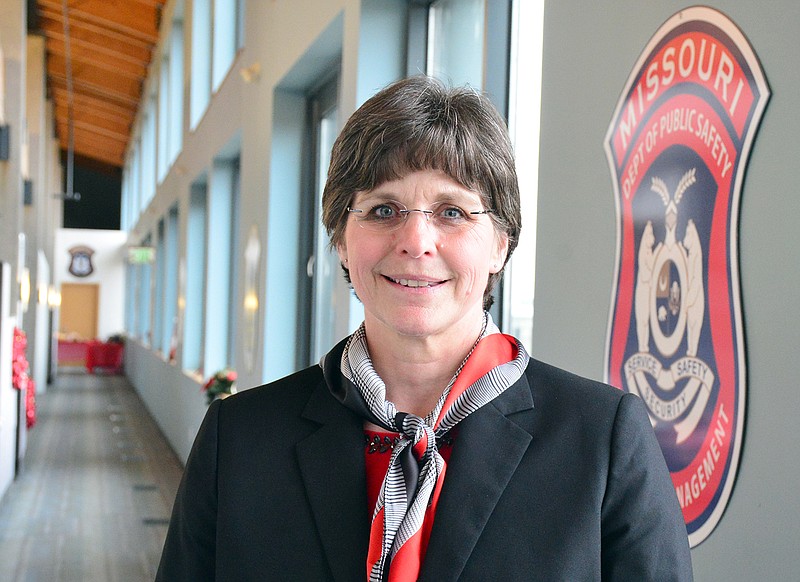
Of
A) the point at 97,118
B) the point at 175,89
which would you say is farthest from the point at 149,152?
the point at 175,89

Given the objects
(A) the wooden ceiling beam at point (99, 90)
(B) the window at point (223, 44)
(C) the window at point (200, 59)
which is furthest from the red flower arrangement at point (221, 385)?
(A) the wooden ceiling beam at point (99, 90)

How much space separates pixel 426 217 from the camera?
3.93ft

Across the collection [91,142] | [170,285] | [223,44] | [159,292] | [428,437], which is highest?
[91,142]

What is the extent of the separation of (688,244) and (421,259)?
0.59m

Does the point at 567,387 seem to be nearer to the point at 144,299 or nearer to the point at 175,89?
the point at 175,89

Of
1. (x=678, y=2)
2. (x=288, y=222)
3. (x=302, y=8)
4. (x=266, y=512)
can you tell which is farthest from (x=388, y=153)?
(x=288, y=222)

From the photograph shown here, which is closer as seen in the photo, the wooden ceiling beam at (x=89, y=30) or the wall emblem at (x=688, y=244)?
the wall emblem at (x=688, y=244)

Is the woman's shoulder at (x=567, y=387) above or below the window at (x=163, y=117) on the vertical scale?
below

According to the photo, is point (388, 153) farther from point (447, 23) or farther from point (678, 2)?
point (447, 23)

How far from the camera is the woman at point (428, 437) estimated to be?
1138 mm

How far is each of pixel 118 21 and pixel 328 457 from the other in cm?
1346

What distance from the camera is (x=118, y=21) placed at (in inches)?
527

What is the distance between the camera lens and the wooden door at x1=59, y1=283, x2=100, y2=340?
2645 centimetres

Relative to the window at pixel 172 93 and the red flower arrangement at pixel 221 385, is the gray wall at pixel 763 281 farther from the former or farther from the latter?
the window at pixel 172 93
